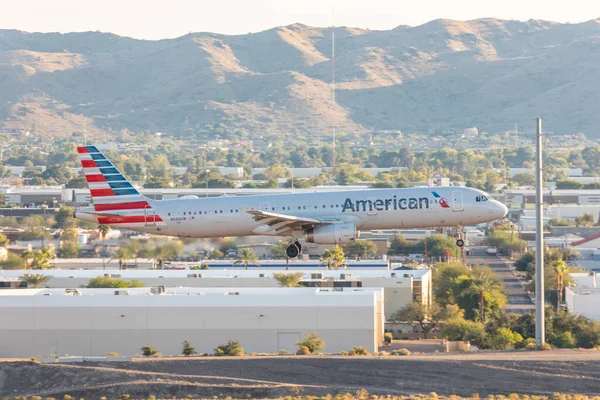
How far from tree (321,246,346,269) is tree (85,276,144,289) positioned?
94.6 ft

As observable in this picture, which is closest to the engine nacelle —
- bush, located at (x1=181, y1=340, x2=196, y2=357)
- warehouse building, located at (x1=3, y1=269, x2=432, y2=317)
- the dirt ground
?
bush, located at (x1=181, y1=340, x2=196, y2=357)

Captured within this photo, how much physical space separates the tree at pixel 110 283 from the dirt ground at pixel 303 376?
40849mm

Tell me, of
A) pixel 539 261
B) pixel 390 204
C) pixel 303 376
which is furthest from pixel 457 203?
pixel 303 376

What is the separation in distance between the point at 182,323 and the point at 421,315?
32031 mm

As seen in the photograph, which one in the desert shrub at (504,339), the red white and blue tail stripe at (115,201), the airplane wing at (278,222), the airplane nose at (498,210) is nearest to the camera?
the airplane wing at (278,222)

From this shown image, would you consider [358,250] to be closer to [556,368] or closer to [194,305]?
[194,305]

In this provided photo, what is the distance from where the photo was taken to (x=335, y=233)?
263 feet

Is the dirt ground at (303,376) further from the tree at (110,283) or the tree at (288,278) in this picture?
the tree at (110,283)

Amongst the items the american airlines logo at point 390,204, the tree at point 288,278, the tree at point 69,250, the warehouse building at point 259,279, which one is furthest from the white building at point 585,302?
the tree at point 69,250

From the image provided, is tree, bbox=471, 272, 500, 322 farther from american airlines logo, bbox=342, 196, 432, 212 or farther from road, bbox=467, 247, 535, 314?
american airlines logo, bbox=342, 196, 432, 212

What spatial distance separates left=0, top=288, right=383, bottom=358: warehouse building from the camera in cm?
8731

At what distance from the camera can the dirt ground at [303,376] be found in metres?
65.4

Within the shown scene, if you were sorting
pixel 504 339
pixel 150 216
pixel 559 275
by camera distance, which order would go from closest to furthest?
1. pixel 150 216
2. pixel 504 339
3. pixel 559 275

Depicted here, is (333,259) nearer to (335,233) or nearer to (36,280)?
(36,280)
